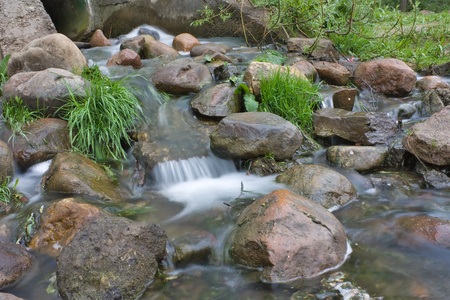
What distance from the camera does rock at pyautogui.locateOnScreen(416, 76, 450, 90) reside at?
21.6ft

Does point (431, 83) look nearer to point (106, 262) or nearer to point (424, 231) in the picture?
point (424, 231)

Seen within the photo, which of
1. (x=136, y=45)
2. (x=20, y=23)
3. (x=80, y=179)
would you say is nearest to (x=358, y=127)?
(x=80, y=179)

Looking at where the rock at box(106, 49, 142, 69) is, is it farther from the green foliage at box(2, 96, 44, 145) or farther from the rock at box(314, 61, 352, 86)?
the rock at box(314, 61, 352, 86)

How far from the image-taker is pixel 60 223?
3.12 meters

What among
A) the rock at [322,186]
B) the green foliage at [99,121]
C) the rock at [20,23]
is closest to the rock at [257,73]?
the green foliage at [99,121]

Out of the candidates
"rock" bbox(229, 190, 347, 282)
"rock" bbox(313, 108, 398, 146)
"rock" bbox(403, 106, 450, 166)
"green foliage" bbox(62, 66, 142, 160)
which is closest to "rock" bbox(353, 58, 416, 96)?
"rock" bbox(313, 108, 398, 146)

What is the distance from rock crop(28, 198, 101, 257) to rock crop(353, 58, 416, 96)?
5.14m

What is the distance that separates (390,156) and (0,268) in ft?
13.6

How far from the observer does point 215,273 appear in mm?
2807

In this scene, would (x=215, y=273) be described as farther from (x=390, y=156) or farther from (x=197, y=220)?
(x=390, y=156)

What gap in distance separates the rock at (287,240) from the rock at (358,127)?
7.62ft

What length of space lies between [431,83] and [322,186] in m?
4.24

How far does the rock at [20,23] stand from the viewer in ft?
22.1

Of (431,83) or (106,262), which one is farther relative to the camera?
(431,83)
